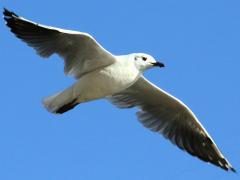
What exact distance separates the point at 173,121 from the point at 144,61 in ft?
7.10

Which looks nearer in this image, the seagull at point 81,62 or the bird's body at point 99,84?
the seagull at point 81,62

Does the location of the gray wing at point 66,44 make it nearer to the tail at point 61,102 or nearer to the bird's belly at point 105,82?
the bird's belly at point 105,82

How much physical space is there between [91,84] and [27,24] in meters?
1.37

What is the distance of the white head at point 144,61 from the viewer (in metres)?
A: 13.1

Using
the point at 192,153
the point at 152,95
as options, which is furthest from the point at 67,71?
the point at 192,153

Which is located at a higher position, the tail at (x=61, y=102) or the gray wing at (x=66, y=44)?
the gray wing at (x=66, y=44)

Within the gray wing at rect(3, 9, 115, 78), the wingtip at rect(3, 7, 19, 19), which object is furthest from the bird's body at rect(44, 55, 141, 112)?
the wingtip at rect(3, 7, 19, 19)

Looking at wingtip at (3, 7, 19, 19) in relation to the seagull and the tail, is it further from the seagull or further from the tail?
the tail

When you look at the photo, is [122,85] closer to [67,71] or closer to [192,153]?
[67,71]

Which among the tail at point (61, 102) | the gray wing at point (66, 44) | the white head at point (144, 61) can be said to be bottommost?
the tail at point (61, 102)

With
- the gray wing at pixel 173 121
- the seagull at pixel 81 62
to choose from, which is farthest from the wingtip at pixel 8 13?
the gray wing at pixel 173 121

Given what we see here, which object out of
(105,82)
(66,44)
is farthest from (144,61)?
(66,44)

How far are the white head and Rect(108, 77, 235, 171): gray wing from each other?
142 cm

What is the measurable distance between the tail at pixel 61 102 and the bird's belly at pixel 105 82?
0.14 metres
